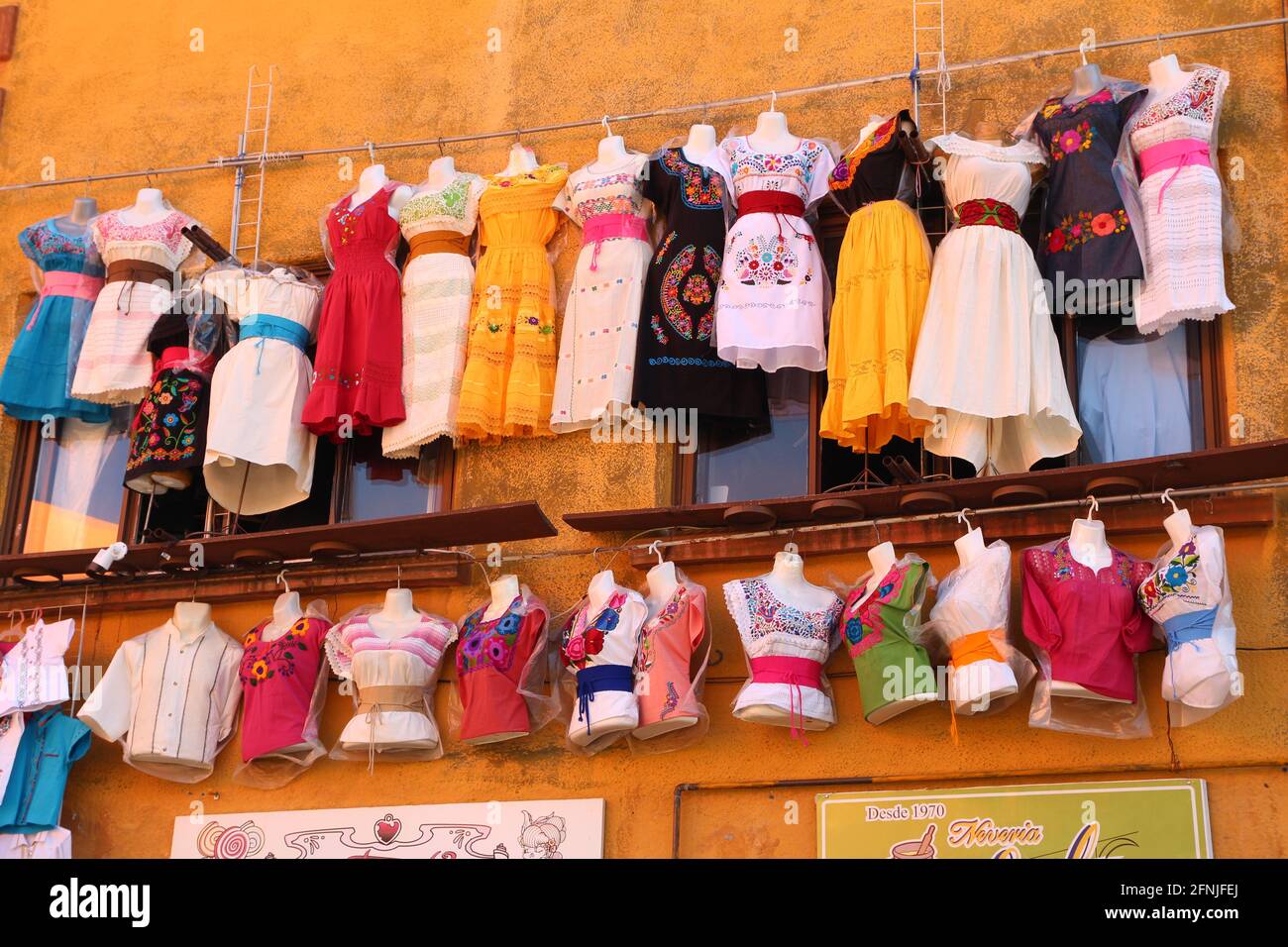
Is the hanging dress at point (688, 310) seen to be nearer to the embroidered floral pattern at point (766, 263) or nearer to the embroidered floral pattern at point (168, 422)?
the embroidered floral pattern at point (766, 263)

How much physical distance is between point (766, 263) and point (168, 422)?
242cm

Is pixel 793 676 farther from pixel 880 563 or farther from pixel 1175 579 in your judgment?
pixel 1175 579

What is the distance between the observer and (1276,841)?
204 inches

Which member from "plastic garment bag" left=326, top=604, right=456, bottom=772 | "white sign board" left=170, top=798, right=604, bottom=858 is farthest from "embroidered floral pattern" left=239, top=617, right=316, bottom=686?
"white sign board" left=170, top=798, right=604, bottom=858

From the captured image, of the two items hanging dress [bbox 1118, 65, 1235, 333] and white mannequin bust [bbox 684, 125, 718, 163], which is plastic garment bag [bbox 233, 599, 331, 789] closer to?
white mannequin bust [bbox 684, 125, 718, 163]

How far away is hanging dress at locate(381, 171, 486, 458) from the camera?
6.71 metres

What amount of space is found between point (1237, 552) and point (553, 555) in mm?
2375

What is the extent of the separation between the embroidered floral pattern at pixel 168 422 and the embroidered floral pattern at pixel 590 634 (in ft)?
6.03

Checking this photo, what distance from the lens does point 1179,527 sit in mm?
5391

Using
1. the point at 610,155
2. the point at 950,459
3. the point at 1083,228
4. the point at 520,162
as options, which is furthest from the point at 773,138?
the point at 950,459

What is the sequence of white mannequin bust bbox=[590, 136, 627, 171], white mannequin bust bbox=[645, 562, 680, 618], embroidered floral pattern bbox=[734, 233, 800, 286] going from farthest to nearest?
1. white mannequin bust bbox=[590, 136, 627, 171]
2. embroidered floral pattern bbox=[734, 233, 800, 286]
3. white mannequin bust bbox=[645, 562, 680, 618]

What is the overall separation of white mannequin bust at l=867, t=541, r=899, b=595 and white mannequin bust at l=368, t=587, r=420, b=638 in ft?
5.52

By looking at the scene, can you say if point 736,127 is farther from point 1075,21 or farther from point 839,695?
point 839,695
